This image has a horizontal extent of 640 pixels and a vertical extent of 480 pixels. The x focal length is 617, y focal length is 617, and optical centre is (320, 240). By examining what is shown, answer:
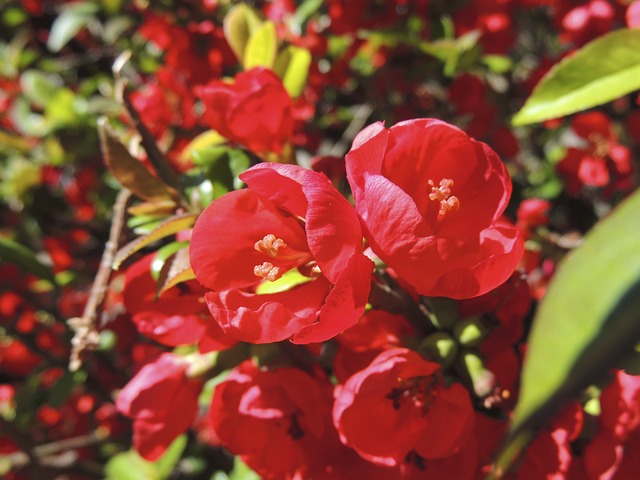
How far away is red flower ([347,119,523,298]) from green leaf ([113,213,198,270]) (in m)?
0.25

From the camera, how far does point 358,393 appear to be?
60 cm

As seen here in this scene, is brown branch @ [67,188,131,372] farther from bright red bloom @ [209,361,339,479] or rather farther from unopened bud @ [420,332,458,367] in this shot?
unopened bud @ [420,332,458,367]

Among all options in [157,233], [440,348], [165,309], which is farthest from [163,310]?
[440,348]

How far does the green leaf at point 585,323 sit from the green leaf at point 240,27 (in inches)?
32.7

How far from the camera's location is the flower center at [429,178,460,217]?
0.62 meters

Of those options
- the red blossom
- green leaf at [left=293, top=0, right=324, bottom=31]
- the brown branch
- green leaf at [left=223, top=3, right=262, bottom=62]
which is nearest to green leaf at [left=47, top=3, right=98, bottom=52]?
green leaf at [left=293, top=0, right=324, bottom=31]

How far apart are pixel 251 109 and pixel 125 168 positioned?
174 millimetres

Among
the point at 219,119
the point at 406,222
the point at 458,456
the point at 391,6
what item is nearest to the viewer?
the point at 406,222

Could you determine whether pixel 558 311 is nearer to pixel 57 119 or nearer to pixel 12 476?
pixel 57 119

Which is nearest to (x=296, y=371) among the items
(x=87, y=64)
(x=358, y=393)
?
(x=358, y=393)

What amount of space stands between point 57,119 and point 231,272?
1.20 m

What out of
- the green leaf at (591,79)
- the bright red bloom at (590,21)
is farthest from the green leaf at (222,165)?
the bright red bloom at (590,21)

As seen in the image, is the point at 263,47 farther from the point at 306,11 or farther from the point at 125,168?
the point at 306,11

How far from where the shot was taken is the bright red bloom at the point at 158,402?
0.75 m
